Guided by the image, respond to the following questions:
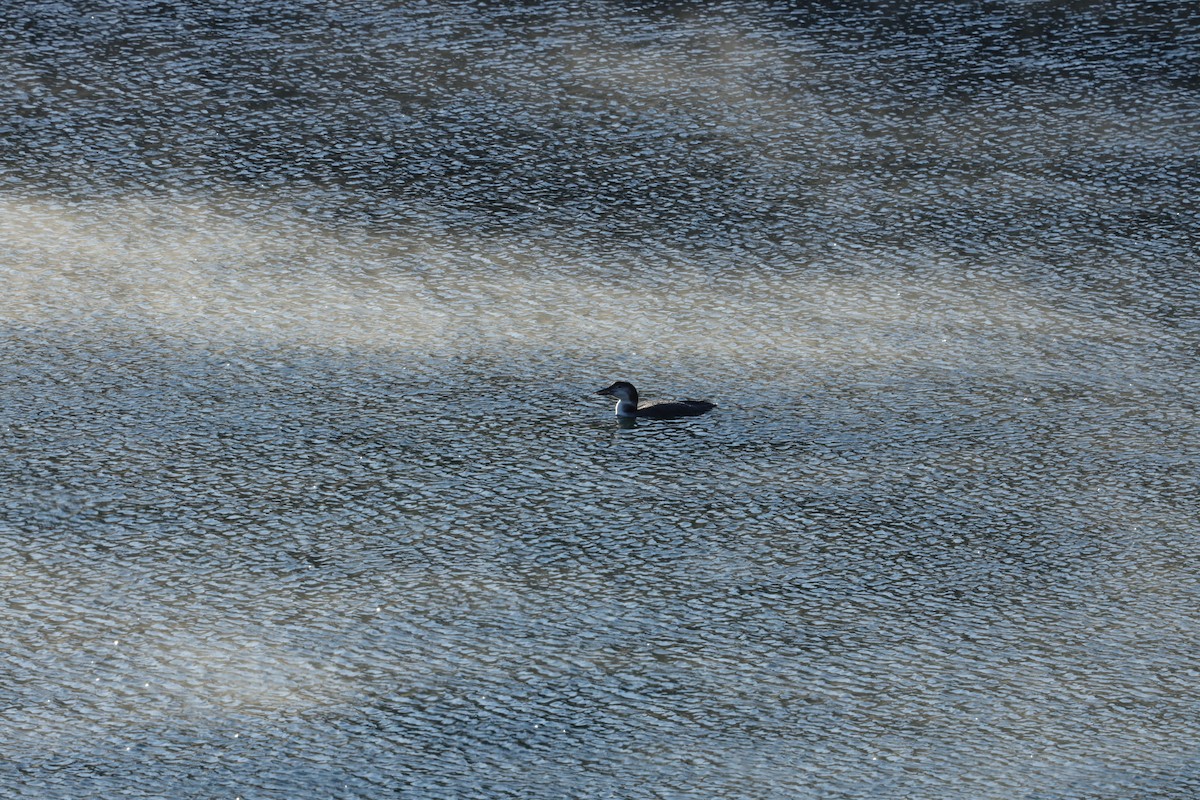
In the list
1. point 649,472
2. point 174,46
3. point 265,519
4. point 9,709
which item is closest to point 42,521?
point 265,519

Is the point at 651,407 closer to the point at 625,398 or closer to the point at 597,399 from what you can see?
the point at 625,398

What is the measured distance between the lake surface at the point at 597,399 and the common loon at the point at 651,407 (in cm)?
8

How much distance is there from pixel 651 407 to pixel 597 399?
0.30m

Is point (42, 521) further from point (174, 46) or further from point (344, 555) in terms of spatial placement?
point (174, 46)

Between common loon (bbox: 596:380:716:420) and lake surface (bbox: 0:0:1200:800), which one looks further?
common loon (bbox: 596:380:716:420)

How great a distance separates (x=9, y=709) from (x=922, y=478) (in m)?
3.63

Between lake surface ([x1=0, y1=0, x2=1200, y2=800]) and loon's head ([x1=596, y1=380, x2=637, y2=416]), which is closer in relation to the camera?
lake surface ([x1=0, y1=0, x2=1200, y2=800])

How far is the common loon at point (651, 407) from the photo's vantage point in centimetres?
838

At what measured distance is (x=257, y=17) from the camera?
41.9 ft

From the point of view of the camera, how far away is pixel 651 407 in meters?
8.37

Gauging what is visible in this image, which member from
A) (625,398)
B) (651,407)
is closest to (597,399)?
(625,398)

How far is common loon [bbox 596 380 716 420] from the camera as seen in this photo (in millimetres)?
8375

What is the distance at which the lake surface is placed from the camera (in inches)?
246

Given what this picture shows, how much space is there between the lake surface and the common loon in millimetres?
78
